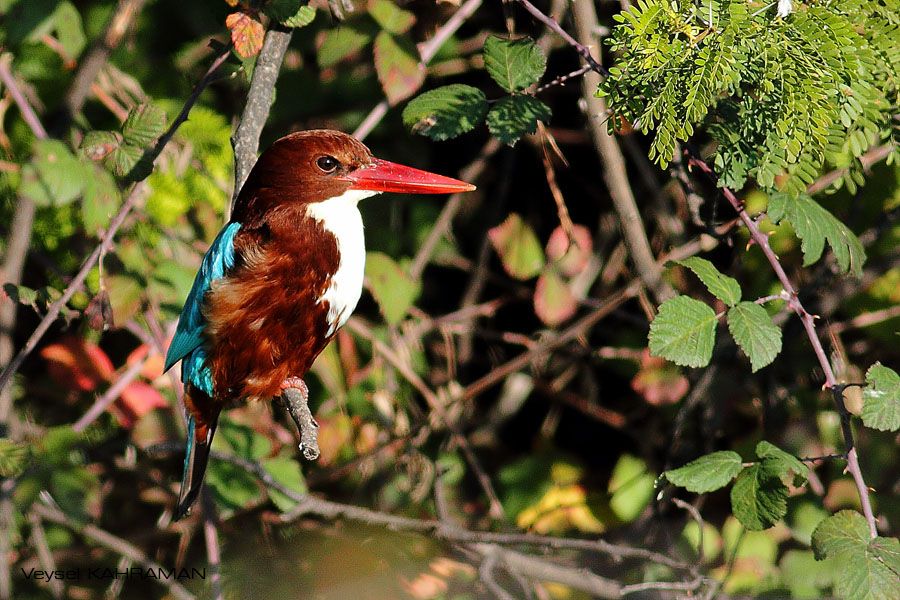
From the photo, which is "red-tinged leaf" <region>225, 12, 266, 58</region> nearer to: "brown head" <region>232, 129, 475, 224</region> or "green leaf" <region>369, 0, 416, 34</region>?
"brown head" <region>232, 129, 475, 224</region>

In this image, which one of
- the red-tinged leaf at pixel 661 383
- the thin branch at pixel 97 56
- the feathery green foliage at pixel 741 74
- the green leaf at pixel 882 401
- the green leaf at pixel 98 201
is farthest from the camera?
the red-tinged leaf at pixel 661 383

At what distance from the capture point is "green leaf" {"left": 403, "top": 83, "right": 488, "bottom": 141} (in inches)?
64.2

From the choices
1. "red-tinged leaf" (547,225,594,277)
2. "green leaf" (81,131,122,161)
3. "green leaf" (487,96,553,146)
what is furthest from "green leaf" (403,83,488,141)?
"red-tinged leaf" (547,225,594,277)

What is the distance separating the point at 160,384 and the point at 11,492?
1.50ft

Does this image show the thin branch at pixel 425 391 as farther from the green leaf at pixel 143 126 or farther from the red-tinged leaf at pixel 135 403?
the green leaf at pixel 143 126

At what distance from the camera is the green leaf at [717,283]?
1483 millimetres

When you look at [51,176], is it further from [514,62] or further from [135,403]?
[514,62]

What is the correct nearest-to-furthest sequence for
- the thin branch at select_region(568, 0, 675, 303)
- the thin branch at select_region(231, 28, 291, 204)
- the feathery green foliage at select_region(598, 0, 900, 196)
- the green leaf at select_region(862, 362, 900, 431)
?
the feathery green foliage at select_region(598, 0, 900, 196)
the green leaf at select_region(862, 362, 900, 431)
the thin branch at select_region(231, 28, 291, 204)
the thin branch at select_region(568, 0, 675, 303)

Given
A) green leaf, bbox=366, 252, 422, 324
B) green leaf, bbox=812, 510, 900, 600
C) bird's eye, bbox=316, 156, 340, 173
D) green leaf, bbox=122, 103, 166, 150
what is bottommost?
green leaf, bbox=366, 252, 422, 324

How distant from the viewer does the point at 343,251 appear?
6.22 feet

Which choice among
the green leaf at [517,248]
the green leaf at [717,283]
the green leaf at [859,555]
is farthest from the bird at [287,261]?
the green leaf at [859,555]

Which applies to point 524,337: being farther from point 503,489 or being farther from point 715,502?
point 715,502

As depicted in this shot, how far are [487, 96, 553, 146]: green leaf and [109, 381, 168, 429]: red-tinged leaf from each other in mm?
1309

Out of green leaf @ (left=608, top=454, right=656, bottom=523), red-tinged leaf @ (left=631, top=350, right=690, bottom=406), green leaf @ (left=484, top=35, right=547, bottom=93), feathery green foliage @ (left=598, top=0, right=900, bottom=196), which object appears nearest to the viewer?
feathery green foliage @ (left=598, top=0, right=900, bottom=196)
